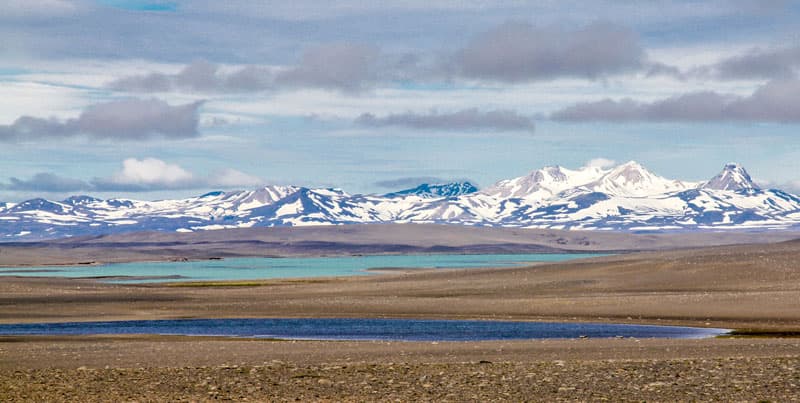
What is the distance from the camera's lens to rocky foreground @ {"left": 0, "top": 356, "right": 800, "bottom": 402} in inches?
1029

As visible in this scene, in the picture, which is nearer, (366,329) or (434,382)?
(434,382)

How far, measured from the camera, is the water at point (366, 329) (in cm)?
4850

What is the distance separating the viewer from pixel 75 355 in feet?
127

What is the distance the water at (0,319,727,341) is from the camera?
159 ft

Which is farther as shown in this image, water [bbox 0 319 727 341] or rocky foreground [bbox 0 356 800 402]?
water [bbox 0 319 727 341]

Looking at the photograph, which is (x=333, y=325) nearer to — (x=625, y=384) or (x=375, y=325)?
(x=375, y=325)

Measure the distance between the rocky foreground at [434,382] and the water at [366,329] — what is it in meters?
15.2

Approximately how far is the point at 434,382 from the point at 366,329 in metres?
25.2

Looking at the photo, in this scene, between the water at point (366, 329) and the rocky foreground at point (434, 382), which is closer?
the rocky foreground at point (434, 382)

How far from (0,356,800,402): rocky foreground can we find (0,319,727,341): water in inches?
600

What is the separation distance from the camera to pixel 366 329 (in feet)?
176

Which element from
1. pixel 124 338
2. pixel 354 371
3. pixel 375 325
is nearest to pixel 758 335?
pixel 375 325

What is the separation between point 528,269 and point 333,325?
53.0 meters

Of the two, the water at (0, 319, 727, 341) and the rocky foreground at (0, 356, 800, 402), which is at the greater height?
the rocky foreground at (0, 356, 800, 402)
